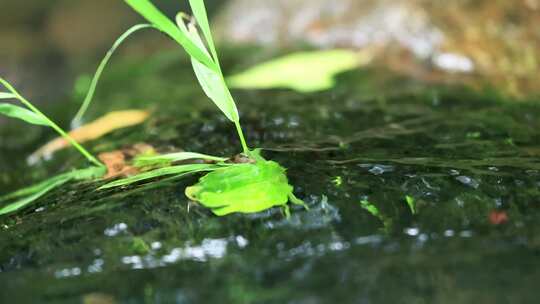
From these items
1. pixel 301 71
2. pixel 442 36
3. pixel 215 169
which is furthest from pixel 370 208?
pixel 442 36

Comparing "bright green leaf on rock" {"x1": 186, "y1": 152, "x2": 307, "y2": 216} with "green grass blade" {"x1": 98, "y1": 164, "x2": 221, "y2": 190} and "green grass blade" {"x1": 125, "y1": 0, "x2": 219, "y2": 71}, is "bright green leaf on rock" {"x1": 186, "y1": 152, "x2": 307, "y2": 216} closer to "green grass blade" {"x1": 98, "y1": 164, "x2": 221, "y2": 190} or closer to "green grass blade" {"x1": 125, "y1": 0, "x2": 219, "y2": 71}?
"green grass blade" {"x1": 98, "y1": 164, "x2": 221, "y2": 190}

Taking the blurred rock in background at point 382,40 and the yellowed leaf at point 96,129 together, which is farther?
the blurred rock in background at point 382,40

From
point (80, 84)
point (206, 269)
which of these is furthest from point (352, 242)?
point (80, 84)

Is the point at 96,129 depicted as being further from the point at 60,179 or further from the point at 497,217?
the point at 497,217

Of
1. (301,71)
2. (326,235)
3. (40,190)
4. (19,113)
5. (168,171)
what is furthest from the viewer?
(301,71)

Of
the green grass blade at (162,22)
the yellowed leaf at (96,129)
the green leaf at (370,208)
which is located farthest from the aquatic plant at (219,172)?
the yellowed leaf at (96,129)

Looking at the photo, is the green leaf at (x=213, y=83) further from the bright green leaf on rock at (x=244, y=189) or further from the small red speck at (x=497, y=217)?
the small red speck at (x=497, y=217)

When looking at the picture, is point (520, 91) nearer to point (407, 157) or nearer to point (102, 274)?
point (407, 157)

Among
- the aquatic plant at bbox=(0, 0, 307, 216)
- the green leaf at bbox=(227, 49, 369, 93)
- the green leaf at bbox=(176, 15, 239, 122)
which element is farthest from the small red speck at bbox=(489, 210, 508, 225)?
the green leaf at bbox=(227, 49, 369, 93)
